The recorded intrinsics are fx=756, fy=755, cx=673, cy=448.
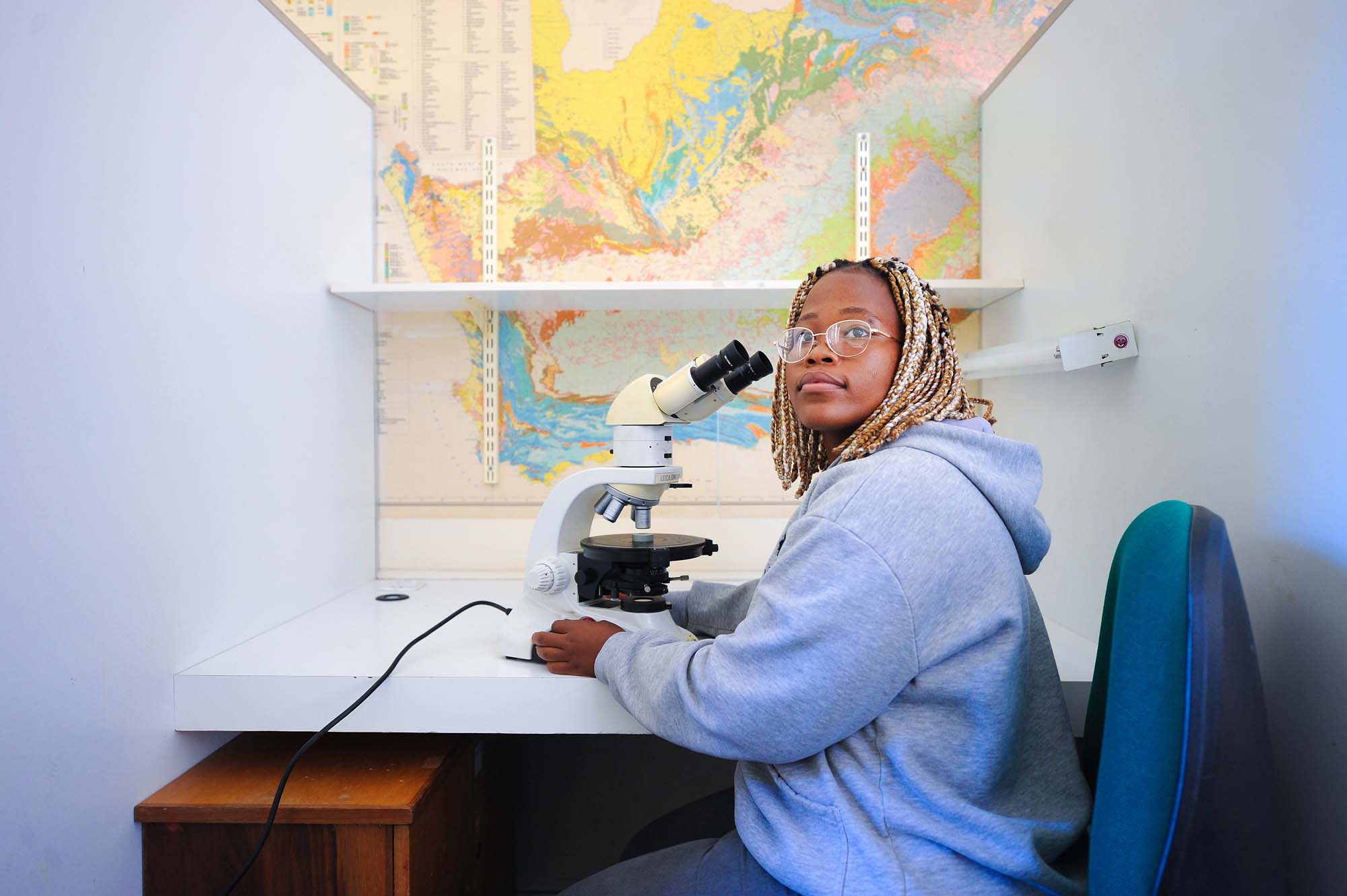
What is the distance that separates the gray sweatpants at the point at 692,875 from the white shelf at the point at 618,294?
1066mm

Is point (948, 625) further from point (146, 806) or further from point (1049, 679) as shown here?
point (146, 806)

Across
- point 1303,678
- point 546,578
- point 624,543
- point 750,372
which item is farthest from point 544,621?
point 1303,678

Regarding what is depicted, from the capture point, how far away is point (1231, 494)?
1.01m

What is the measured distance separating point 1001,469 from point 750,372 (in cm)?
38

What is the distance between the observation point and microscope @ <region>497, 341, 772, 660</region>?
1199 mm

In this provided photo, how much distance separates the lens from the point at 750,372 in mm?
1126

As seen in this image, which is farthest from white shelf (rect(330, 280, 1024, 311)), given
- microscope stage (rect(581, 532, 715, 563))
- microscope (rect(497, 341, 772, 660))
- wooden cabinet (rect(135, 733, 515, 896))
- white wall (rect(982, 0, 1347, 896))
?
wooden cabinet (rect(135, 733, 515, 896))

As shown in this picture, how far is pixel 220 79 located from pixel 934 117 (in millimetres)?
1565

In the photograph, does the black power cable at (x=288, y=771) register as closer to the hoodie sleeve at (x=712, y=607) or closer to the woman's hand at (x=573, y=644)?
the woman's hand at (x=573, y=644)

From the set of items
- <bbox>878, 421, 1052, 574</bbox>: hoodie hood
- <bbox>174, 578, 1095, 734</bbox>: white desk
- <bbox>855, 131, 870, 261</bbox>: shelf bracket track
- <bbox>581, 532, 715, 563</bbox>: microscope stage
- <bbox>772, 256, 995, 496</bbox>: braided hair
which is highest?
<bbox>855, 131, 870, 261</bbox>: shelf bracket track

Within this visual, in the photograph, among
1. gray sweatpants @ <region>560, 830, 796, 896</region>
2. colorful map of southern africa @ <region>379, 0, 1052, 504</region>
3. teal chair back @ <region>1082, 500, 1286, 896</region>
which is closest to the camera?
teal chair back @ <region>1082, 500, 1286, 896</region>

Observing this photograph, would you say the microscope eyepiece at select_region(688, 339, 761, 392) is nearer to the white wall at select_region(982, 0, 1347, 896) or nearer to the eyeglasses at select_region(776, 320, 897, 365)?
the eyeglasses at select_region(776, 320, 897, 365)

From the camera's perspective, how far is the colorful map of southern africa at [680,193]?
74.5 inches

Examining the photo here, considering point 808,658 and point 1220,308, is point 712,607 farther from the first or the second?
point 1220,308
